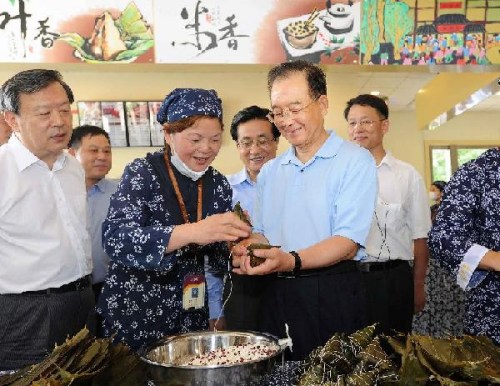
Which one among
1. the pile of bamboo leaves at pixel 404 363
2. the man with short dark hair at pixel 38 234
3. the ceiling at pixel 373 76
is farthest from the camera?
the ceiling at pixel 373 76

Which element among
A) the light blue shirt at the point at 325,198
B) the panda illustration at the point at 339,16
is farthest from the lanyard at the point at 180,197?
the panda illustration at the point at 339,16

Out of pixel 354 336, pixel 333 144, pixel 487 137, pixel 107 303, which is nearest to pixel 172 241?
pixel 107 303

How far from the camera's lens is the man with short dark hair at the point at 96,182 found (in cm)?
300

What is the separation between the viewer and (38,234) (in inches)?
78.6

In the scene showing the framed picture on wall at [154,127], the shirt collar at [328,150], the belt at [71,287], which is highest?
the framed picture on wall at [154,127]

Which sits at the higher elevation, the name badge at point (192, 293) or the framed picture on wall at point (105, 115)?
the framed picture on wall at point (105, 115)

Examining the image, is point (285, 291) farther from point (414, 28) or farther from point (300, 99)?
point (414, 28)

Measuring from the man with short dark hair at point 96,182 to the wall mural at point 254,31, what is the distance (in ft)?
2.03

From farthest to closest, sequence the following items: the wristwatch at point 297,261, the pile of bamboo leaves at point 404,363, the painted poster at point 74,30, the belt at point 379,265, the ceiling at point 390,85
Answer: the ceiling at point 390,85, the painted poster at point 74,30, the belt at point 379,265, the wristwatch at point 297,261, the pile of bamboo leaves at point 404,363

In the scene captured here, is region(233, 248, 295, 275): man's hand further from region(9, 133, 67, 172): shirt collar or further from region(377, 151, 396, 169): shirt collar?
region(377, 151, 396, 169): shirt collar

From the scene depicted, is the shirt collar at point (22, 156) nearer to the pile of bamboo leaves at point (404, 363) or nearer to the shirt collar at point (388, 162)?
the pile of bamboo leaves at point (404, 363)

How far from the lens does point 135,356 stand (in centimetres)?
146

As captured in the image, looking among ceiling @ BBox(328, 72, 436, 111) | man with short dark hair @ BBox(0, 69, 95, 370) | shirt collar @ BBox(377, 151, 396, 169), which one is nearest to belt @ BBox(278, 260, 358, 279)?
man with short dark hair @ BBox(0, 69, 95, 370)

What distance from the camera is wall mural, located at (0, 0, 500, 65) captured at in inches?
143
